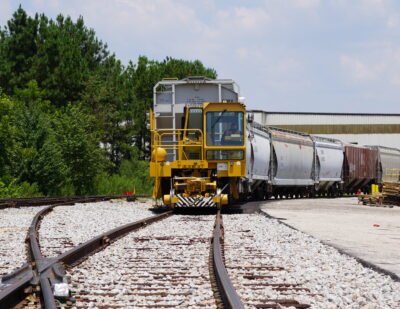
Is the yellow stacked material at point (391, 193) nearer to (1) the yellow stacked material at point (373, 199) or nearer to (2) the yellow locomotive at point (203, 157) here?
(1) the yellow stacked material at point (373, 199)

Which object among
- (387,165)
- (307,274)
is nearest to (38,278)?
(307,274)

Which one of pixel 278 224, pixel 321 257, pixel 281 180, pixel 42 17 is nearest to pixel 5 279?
pixel 321 257

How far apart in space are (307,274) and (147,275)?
1700 mm

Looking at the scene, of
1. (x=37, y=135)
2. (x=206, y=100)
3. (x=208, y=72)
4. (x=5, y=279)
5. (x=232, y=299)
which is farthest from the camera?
(x=208, y=72)

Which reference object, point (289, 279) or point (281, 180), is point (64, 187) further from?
point (289, 279)

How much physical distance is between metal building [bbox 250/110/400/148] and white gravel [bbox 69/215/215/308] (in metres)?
60.4

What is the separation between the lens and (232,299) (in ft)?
15.1

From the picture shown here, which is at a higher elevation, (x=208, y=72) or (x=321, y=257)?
(x=208, y=72)

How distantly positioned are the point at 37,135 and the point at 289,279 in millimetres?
32892

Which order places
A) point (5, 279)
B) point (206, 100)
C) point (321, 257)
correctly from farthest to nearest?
point (206, 100)
point (321, 257)
point (5, 279)

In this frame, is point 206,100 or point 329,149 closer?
point 206,100

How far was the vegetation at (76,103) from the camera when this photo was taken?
125 ft

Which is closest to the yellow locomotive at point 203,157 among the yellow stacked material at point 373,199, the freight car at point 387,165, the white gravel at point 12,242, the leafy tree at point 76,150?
the white gravel at point 12,242

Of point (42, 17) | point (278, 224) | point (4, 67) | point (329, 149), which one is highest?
point (42, 17)
